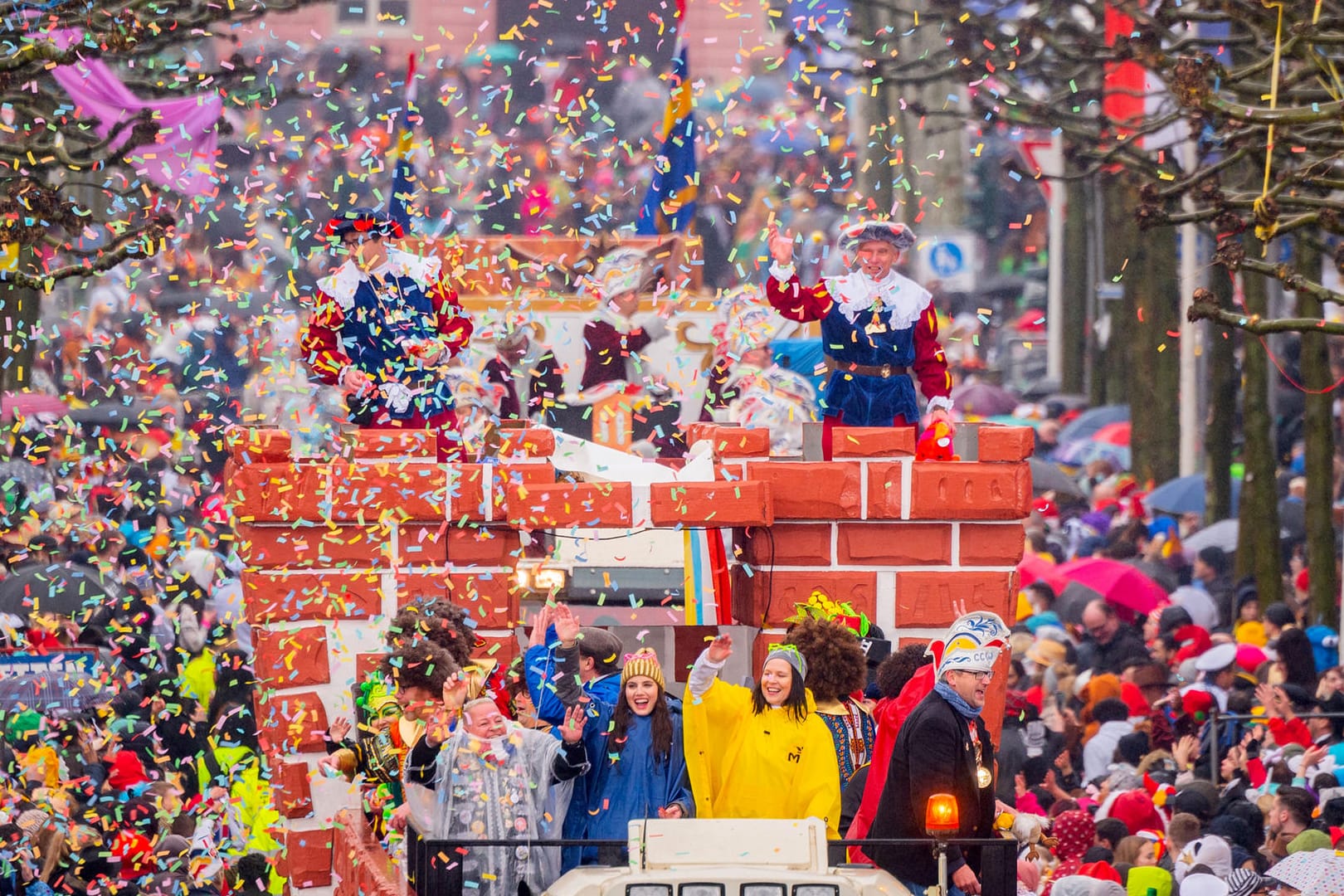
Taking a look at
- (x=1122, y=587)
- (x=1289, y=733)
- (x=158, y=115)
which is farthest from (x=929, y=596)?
(x=158, y=115)

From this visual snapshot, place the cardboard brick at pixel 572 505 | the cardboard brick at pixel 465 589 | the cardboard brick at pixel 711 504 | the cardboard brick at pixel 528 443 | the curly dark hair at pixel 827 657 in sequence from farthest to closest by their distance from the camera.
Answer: the cardboard brick at pixel 528 443 → the cardboard brick at pixel 465 589 → the cardboard brick at pixel 572 505 → the cardboard brick at pixel 711 504 → the curly dark hair at pixel 827 657

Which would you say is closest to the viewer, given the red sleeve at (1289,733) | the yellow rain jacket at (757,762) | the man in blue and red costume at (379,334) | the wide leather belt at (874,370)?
the yellow rain jacket at (757,762)

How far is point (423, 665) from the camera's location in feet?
35.6

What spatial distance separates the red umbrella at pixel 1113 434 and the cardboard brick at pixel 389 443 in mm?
25349

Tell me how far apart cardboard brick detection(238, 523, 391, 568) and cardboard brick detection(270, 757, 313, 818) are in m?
0.99

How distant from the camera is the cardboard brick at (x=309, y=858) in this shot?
38.1 feet

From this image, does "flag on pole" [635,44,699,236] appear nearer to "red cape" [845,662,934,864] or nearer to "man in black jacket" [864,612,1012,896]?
"red cape" [845,662,934,864]

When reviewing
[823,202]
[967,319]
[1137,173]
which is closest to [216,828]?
[1137,173]

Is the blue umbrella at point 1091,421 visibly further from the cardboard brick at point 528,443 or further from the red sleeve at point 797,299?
the cardboard brick at point 528,443

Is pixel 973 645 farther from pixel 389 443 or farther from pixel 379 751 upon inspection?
pixel 389 443

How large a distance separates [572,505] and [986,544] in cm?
203

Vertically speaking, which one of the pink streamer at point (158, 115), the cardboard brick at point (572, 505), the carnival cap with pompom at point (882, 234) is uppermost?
the pink streamer at point (158, 115)

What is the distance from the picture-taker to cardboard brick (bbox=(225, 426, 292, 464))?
1151 cm

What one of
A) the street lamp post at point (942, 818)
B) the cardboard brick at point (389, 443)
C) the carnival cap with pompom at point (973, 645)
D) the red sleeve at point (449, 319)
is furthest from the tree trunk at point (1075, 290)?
the street lamp post at point (942, 818)
